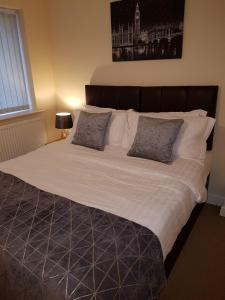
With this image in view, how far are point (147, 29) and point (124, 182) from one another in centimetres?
167

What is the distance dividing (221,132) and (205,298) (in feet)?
4.75

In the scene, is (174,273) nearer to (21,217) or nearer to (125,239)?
(125,239)

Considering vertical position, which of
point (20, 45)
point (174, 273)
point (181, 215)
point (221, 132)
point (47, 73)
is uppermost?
point (20, 45)

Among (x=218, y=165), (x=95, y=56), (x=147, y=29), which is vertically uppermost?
(x=147, y=29)

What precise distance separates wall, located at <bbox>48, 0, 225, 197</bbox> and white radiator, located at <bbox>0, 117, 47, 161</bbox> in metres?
0.55

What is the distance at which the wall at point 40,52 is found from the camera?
115 inches

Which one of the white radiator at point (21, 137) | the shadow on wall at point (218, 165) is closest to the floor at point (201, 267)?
the shadow on wall at point (218, 165)

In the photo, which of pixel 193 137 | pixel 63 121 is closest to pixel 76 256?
pixel 193 137

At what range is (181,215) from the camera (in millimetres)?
1516

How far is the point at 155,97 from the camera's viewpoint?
2477 mm

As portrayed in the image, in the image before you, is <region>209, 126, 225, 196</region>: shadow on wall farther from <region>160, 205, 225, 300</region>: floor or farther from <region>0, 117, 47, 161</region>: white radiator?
<region>0, 117, 47, 161</region>: white radiator

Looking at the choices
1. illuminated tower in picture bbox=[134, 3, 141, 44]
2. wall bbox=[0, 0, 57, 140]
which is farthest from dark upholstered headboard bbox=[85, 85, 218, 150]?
wall bbox=[0, 0, 57, 140]

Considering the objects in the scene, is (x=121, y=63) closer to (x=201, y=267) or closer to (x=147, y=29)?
(x=147, y=29)

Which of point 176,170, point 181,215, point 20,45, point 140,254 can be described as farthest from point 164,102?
point 20,45
